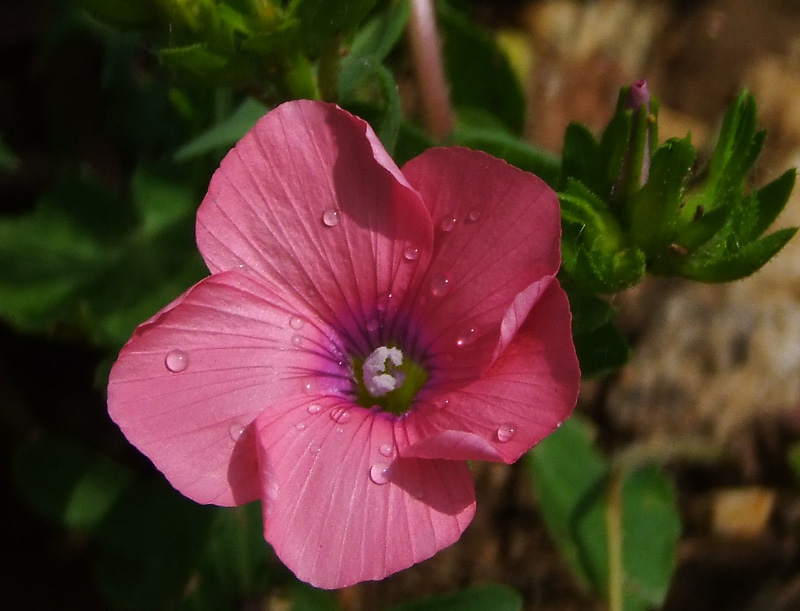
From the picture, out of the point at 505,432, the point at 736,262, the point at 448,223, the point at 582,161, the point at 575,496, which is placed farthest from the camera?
the point at 575,496

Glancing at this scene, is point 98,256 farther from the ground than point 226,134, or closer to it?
closer to it

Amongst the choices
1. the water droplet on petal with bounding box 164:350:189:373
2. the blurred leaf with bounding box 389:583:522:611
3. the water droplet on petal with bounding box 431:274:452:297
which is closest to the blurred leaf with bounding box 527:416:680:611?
the blurred leaf with bounding box 389:583:522:611

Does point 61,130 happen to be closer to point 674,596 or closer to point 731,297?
point 731,297

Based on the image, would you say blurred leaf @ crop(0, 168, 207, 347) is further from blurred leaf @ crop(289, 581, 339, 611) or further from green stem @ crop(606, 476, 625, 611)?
green stem @ crop(606, 476, 625, 611)

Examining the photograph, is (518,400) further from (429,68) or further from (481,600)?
(429,68)

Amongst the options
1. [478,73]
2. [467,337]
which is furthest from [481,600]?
[478,73]

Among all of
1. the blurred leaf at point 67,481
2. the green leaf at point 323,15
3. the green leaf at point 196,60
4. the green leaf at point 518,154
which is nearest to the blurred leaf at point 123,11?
the green leaf at point 196,60

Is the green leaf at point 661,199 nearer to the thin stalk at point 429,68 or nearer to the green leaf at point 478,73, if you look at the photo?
the thin stalk at point 429,68
